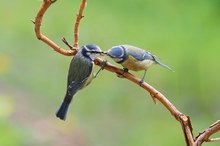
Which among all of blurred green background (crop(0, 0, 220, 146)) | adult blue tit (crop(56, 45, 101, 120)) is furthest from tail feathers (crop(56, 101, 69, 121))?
blurred green background (crop(0, 0, 220, 146))

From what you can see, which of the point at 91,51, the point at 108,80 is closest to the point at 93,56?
the point at 91,51

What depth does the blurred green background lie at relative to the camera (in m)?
2.09

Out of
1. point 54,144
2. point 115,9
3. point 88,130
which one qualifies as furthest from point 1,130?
point 115,9

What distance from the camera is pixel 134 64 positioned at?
2.13 ft

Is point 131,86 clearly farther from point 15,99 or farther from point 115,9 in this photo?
point 115,9

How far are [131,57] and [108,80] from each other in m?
1.70

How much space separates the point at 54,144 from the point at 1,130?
30 centimetres

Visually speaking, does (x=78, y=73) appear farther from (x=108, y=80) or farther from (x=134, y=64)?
(x=108, y=80)

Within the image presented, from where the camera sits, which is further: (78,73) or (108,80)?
(108,80)

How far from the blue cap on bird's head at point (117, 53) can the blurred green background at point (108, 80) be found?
118cm

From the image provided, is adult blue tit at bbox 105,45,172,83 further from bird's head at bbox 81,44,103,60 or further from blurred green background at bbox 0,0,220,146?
blurred green background at bbox 0,0,220,146

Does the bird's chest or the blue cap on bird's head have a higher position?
the blue cap on bird's head

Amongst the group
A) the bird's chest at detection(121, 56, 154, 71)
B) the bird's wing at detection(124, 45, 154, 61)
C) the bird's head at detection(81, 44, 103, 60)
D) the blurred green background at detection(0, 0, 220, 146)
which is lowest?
the blurred green background at detection(0, 0, 220, 146)

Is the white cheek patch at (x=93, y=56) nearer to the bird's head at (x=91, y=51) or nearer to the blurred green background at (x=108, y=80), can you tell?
the bird's head at (x=91, y=51)
